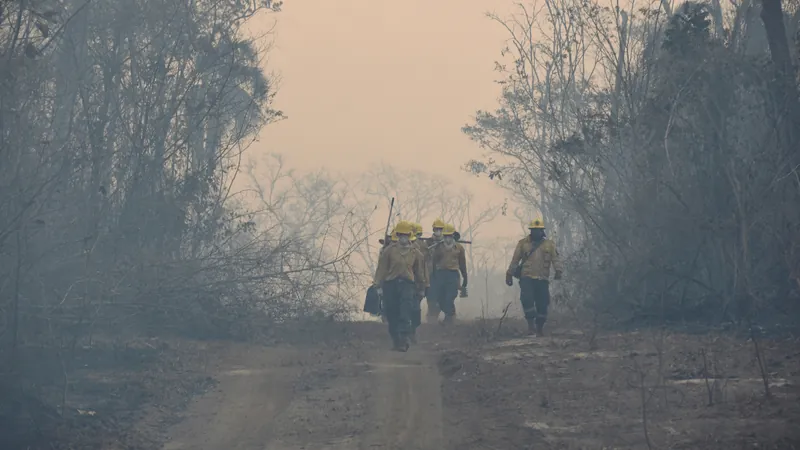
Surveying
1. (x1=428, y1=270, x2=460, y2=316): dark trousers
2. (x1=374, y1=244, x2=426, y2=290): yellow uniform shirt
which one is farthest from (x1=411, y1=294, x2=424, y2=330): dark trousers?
(x1=428, y1=270, x2=460, y2=316): dark trousers

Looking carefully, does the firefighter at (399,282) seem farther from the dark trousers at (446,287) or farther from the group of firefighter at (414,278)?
the dark trousers at (446,287)

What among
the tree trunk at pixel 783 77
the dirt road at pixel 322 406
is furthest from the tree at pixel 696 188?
the dirt road at pixel 322 406

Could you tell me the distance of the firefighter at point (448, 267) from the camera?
61.7ft

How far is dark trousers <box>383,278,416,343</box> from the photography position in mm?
15211

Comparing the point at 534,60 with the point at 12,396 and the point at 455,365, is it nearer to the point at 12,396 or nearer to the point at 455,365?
the point at 455,365

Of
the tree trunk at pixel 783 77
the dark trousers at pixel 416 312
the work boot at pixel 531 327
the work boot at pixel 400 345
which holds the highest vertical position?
the tree trunk at pixel 783 77

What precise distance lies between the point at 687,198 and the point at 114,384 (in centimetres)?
935

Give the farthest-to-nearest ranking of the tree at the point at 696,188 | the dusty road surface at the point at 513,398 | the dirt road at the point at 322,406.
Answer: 1. the tree at the point at 696,188
2. the dirt road at the point at 322,406
3. the dusty road surface at the point at 513,398

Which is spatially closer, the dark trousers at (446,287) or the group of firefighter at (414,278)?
the group of firefighter at (414,278)

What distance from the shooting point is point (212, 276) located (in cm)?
1811

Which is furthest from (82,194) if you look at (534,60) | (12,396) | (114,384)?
(534,60)

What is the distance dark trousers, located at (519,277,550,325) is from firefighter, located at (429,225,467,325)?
2440 mm

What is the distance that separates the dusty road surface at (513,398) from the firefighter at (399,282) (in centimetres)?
46

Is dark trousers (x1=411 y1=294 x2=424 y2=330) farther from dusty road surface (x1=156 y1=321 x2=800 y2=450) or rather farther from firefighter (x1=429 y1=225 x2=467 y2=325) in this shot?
firefighter (x1=429 y1=225 x2=467 y2=325)
